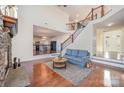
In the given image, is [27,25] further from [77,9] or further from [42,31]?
[77,9]

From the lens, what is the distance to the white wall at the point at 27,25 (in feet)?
16.7

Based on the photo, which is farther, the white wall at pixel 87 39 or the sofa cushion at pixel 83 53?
the white wall at pixel 87 39

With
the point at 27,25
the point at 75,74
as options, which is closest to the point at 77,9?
the point at 27,25

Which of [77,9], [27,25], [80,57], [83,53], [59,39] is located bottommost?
[80,57]

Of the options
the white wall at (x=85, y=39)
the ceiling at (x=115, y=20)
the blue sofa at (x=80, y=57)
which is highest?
the ceiling at (x=115, y=20)

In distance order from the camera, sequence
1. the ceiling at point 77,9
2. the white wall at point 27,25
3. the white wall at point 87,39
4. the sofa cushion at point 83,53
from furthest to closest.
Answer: the ceiling at point 77,9 → the white wall at point 87,39 → the white wall at point 27,25 → the sofa cushion at point 83,53

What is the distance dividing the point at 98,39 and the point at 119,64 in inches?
180

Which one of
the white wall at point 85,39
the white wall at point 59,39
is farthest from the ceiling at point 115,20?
the white wall at point 59,39

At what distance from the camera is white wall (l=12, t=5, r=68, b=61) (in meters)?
5.08

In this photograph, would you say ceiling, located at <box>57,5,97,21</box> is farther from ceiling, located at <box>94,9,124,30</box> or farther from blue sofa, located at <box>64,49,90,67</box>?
blue sofa, located at <box>64,49,90,67</box>

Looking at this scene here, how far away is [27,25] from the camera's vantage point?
565 cm

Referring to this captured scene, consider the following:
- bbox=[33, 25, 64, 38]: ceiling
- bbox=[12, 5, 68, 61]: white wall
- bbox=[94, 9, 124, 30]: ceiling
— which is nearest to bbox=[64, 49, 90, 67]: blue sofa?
bbox=[94, 9, 124, 30]: ceiling

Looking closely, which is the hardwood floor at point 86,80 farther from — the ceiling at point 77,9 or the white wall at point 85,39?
the ceiling at point 77,9
